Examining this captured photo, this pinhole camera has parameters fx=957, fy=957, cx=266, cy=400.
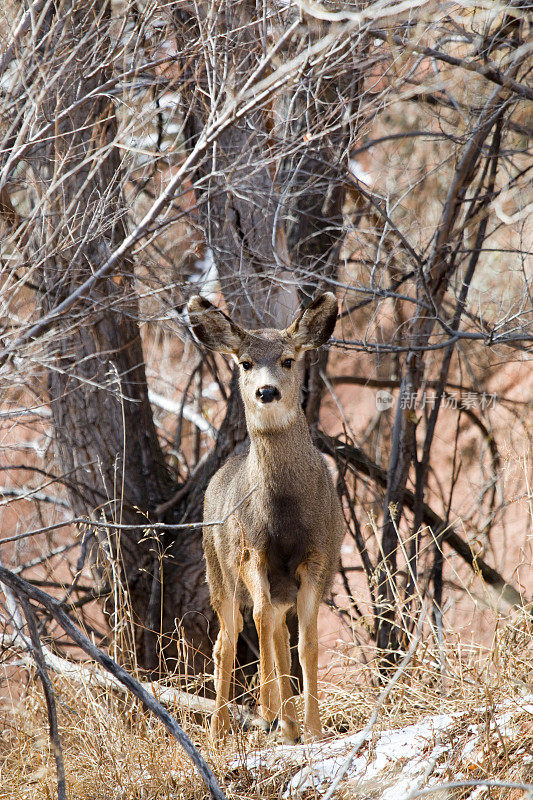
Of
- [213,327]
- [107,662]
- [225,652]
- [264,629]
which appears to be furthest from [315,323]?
[107,662]

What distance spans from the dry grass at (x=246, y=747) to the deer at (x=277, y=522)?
14.5 inches

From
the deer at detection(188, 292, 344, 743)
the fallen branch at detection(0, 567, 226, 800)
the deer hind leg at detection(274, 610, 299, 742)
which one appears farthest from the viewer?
the deer at detection(188, 292, 344, 743)

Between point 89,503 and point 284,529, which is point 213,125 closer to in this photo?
point 284,529

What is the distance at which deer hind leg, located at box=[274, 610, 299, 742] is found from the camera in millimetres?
5070

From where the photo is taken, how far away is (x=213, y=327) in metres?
5.58

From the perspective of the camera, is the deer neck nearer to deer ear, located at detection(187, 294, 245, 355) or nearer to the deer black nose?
the deer black nose

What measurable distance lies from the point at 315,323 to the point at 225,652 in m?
2.03

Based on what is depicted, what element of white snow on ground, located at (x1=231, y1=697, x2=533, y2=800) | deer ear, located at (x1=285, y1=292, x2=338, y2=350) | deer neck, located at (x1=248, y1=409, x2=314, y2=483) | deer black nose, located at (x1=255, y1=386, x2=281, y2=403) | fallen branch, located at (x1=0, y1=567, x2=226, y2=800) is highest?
deer ear, located at (x1=285, y1=292, x2=338, y2=350)

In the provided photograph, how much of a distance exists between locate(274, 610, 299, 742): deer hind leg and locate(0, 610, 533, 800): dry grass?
10cm

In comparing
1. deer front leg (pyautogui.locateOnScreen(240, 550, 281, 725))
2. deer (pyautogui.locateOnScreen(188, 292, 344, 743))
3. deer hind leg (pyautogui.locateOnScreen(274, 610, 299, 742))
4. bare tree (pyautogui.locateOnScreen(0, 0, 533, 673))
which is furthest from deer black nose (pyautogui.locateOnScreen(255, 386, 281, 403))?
deer hind leg (pyautogui.locateOnScreen(274, 610, 299, 742))

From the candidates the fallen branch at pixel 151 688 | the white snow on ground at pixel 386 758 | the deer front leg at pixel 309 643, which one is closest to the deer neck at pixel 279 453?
the deer front leg at pixel 309 643

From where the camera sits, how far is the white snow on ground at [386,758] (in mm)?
4367

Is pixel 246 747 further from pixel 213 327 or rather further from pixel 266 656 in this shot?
pixel 213 327

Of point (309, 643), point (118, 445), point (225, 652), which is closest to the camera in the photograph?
point (309, 643)
